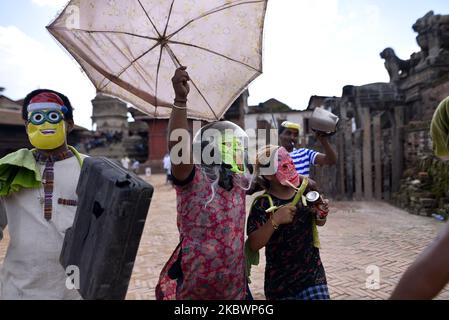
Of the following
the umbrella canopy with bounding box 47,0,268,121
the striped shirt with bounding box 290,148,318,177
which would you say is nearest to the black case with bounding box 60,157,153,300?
the umbrella canopy with bounding box 47,0,268,121

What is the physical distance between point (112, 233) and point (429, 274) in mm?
1049

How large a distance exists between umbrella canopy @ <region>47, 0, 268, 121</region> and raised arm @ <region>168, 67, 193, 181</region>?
17.7 inches

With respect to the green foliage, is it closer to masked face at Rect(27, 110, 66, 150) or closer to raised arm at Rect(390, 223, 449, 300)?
raised arm at Rect(390, 223, 449, 300)

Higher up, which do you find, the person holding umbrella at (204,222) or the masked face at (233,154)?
the masked face at (233,154)

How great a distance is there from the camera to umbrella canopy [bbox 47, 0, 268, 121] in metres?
1.82

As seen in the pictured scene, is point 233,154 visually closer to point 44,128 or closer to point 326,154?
point 44,128

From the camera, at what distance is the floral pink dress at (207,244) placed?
161cm

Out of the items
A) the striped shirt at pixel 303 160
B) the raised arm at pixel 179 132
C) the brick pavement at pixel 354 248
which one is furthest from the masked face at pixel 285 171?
the brick pavement at pixel 354 248

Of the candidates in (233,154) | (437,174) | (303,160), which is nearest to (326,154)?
(303,160)

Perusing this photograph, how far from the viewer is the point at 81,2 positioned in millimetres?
1731

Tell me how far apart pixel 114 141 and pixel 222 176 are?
29.0 meters

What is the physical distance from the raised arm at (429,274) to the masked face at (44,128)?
5.58ft

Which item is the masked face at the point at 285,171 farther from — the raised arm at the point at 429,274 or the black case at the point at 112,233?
the raised arm at the point at 429,274
